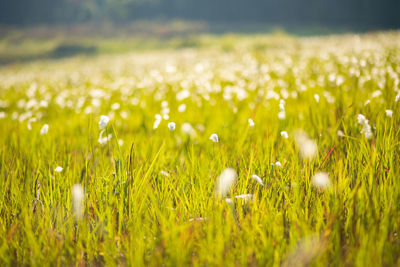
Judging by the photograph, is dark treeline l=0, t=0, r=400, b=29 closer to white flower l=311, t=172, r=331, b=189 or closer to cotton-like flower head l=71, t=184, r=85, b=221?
white flower l=311, t=172, r=331, b=189

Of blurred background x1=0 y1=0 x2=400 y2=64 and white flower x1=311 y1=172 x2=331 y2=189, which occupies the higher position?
blurred background x1=0 y1=0 x2=400 y2=64

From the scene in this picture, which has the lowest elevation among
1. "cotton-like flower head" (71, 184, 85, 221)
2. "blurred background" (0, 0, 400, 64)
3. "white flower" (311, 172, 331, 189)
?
"cotton-like flower head" (71, 184, 85, 221)

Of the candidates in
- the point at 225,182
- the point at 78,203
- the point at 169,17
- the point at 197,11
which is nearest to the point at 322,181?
the point at 225,182

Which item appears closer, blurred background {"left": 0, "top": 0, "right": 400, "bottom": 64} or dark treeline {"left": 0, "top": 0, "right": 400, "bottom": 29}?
blurred background {"left": 0, "top": 0, "right": 400, "bottom": 64}

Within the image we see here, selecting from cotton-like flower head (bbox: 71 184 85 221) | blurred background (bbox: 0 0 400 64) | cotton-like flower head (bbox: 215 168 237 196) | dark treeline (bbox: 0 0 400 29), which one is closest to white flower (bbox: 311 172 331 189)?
cotton-like flower head (bbox: 215 168 237 196)

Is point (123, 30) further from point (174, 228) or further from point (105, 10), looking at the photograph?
point (174, 228)

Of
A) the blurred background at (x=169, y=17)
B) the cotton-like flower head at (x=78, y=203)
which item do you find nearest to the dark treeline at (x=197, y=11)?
the blurred background at (x=169, y=17)

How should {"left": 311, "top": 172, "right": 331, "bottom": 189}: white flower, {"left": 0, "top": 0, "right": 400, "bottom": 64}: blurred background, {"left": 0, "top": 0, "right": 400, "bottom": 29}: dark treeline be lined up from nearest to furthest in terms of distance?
{"left": 311, "top": 172, "right": 331, "bottom": 189}: white flower < {"left": 0, "top": 0, "right": 400, "bottom": 64}: blurred background < {"left": 0, "top": 0, "right": 400, "bottom": 29}: dark treeline

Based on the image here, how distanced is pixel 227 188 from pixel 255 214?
0.21m

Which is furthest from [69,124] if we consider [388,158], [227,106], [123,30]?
[123,30]

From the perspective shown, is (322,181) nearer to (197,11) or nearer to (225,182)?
(225,182)

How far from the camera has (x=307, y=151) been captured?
1633 mm

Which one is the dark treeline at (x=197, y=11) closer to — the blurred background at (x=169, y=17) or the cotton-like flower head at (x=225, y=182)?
the blurred background at (x=169, y=17)

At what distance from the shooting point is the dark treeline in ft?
304
